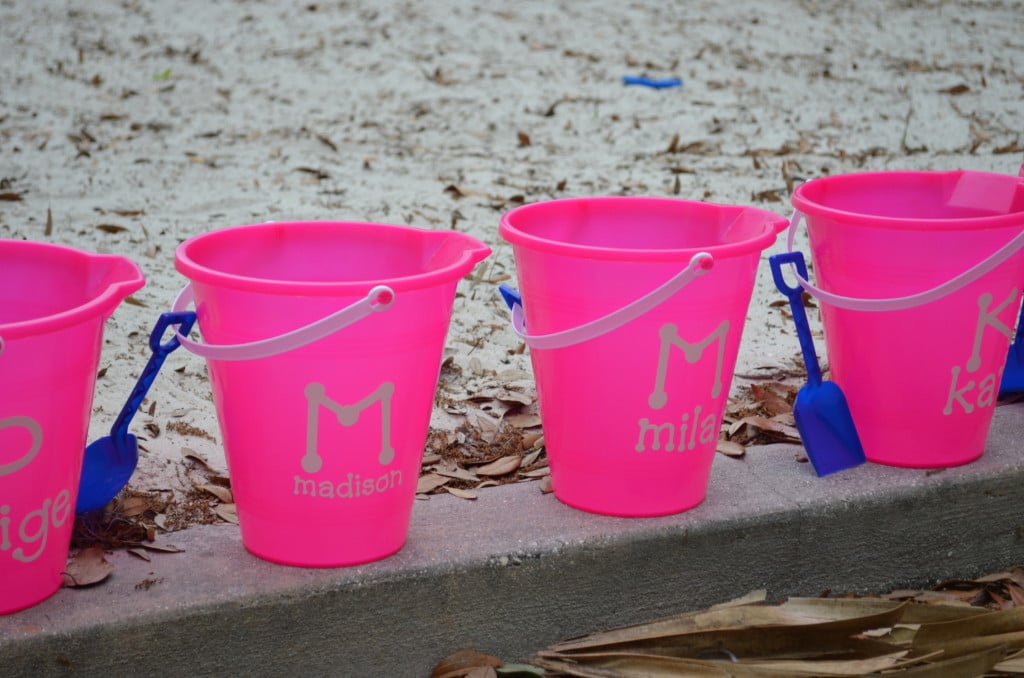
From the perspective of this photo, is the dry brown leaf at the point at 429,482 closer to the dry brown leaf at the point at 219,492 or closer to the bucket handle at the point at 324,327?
the dry brown leaf at the point at 219,492

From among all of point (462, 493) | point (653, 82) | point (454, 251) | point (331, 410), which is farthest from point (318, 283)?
point (653, 82)

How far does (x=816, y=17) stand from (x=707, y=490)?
478 centimetres

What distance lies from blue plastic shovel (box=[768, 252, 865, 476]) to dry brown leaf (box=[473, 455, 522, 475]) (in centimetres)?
50

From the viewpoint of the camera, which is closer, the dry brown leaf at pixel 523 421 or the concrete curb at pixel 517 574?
the concrete curb at pixel 517 574

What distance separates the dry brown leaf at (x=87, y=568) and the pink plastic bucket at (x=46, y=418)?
0.07 feet

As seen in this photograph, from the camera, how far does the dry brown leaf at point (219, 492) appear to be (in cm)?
192

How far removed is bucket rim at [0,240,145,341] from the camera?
138cm

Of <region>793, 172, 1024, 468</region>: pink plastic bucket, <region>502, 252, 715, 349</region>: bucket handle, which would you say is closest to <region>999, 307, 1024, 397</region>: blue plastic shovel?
<region>793, 172, 1024, 468</region>: pink plastic bucket

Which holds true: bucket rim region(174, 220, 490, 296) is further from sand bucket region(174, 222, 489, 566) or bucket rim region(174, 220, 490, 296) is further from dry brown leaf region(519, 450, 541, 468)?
dry brown leaf region(519, 450, 541, 468)

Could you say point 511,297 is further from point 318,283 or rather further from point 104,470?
point 104,470

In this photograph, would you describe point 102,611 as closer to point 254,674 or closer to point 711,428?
point 254,674

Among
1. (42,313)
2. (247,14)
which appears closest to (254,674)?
(42,313)

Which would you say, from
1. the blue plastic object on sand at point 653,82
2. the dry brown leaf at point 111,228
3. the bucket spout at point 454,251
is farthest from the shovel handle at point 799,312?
the blue plastic object on sand at point 653,82

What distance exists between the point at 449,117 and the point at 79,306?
10.2 feet
